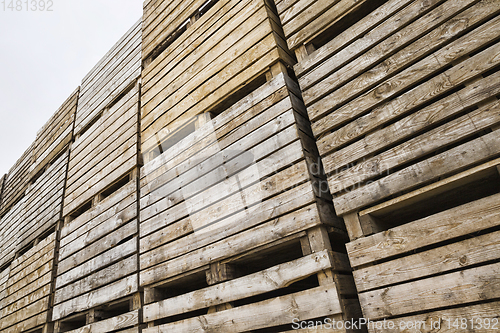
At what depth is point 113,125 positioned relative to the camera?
5.88 meters

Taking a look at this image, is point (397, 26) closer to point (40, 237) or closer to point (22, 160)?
point (40, 237)

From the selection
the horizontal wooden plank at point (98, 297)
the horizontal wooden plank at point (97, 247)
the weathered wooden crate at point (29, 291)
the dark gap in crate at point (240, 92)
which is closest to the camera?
the dark gap in crate at point (240, 92)

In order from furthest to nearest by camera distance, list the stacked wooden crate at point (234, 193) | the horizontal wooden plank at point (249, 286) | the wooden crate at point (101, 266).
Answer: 1. the wooden crate at point (101, 266)
2. the stacked wooden crate at point (234, 193)
3. the horizontal wooden plank at point (249, 286)

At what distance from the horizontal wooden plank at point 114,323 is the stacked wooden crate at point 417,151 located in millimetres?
2753

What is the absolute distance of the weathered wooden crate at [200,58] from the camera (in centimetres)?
391

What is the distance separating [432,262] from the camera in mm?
2273

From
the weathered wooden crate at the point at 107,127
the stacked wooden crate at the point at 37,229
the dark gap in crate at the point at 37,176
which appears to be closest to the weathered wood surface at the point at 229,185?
the weathered wooden crate at the point at 107,127

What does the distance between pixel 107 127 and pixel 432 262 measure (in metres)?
5.52

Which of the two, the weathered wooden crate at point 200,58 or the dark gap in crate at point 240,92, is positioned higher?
the weathered wooden crate at point 200,58

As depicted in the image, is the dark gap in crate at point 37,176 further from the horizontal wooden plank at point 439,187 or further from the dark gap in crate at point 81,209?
the horizontal wooden plank at point 439,187

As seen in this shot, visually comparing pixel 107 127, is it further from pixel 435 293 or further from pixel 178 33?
pixel 435 293

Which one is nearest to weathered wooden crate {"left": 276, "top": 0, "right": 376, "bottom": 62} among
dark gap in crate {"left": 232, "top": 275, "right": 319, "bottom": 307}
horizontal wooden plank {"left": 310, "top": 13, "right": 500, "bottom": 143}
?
horizontal wooden plank {"left": 310, "top": 13, "right": 500, "bottom": 143}

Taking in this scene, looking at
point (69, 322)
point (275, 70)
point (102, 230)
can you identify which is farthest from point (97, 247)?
point (275, 70)

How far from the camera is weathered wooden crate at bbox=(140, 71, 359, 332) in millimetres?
2775
